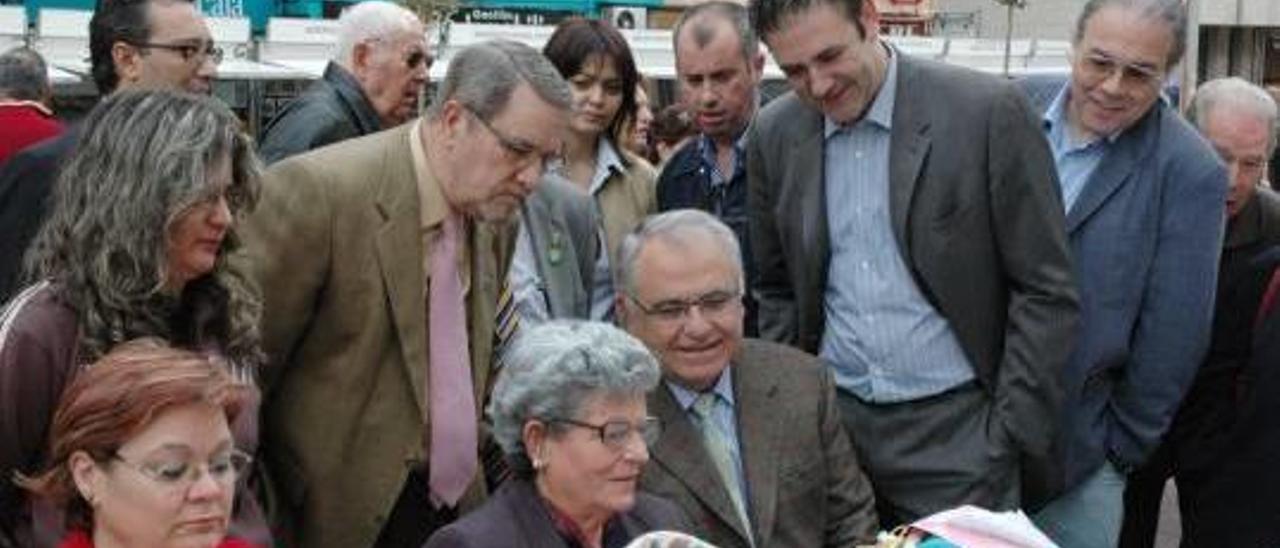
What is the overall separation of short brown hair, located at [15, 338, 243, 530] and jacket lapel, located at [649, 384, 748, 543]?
3.92 ft

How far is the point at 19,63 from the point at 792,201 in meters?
3.48

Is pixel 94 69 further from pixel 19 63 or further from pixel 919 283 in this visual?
pixel 919 283

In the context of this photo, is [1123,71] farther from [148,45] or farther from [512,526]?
[148,45]

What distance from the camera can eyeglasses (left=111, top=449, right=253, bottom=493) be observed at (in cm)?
264

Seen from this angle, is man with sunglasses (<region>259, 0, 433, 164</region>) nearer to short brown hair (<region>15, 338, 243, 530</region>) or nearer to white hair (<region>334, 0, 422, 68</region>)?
white hair (<region>334, 0, 422, 68</region>)

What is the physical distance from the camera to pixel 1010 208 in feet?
12.2

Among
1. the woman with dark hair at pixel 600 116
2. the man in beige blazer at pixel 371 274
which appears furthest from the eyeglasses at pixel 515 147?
the woman with dark hair at pixel 600 116

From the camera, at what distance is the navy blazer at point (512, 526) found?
3.07 meters

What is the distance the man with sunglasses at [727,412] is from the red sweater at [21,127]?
8.32ft

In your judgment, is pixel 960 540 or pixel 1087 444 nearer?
pixel 960 540

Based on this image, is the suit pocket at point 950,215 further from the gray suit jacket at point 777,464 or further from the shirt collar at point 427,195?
the shirt collar at point 427,195

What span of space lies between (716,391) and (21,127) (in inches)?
112

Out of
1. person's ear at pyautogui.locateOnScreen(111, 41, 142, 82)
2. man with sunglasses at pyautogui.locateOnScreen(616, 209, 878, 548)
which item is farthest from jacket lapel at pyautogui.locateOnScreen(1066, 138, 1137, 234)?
person's ear at pyautogui.locateOnScreen(111, 41, 142, 82)

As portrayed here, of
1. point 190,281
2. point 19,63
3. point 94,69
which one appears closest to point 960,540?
point 190,281
